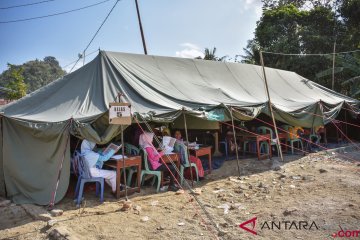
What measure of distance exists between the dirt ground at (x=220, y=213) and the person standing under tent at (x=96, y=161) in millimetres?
421

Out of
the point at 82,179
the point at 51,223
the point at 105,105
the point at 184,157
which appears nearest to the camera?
the point at 51,223

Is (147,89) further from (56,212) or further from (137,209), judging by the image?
(56,212)

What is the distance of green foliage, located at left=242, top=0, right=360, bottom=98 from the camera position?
710 inches

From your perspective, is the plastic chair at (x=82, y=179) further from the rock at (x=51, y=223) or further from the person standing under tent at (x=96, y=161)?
the rock at (x=51, y=223)

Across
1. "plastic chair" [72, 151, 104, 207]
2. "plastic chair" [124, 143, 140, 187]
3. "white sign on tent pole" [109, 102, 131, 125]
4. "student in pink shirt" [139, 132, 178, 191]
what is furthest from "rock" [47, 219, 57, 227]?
"student in pink shirt" [139, 132, 178, 191]

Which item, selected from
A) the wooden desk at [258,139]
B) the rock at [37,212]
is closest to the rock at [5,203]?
the rock at [37,212]

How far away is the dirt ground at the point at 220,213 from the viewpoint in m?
3.89

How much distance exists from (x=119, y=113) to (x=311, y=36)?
1709cm

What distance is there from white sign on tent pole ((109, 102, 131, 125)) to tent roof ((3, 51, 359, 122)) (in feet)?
1.61

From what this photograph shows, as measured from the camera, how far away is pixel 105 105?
223 inches

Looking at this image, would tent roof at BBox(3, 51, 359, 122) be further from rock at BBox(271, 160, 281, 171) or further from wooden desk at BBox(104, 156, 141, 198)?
rock at BBox(271, 160, 281, 171)

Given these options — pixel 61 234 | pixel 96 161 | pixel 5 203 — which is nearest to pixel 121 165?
pixel 96 161

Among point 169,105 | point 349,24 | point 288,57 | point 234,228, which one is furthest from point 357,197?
point 349,24

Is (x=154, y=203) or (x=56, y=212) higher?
(x=56, y=212)
